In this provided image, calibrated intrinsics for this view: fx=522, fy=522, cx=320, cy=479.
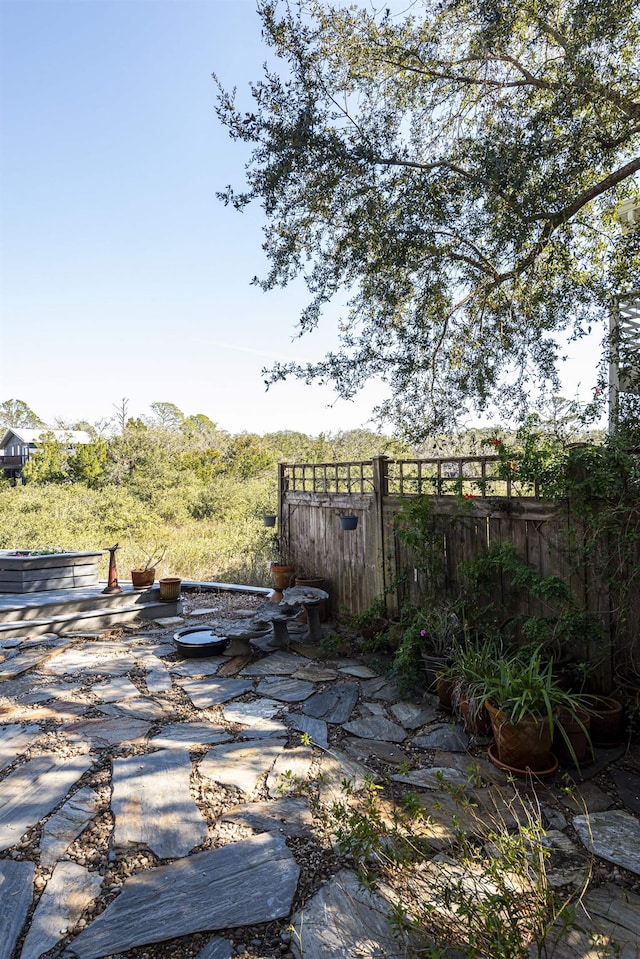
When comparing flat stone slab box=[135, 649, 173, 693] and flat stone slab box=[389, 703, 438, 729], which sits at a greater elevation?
flat stone slab box=[135, 649, 173, 693]

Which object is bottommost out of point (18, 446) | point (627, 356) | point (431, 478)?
point (431, 478)

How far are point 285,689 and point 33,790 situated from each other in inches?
70.0

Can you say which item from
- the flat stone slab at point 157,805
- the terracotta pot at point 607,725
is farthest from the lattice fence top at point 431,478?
the flat stone slab at point 157,805

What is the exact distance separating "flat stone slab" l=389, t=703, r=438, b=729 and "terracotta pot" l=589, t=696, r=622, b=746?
3.10ft

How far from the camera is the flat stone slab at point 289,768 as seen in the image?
2.54m

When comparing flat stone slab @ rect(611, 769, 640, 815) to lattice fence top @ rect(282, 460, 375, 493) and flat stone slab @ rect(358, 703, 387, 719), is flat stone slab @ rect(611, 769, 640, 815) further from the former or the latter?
lattice fence top @ rect(282, 460, 375, 493)

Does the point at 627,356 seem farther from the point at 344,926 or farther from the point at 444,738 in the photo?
the point at 344,926

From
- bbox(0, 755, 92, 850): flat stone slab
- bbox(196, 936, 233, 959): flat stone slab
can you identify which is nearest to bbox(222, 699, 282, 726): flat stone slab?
bbox(0, 755, 92, 850): flat stone slab

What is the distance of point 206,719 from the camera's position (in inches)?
134

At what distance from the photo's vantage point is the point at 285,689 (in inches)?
154

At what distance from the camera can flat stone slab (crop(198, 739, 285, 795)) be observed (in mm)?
2652

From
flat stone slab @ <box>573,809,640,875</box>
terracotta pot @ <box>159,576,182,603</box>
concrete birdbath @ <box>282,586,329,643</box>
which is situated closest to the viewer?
flat stone slab @ <box>573,809,640,875</box>

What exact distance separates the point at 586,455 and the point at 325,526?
321cm

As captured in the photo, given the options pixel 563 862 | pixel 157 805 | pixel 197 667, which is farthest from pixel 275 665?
pixel 563 862
